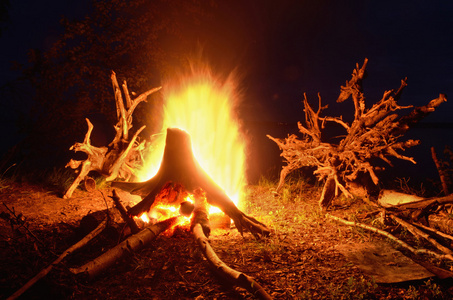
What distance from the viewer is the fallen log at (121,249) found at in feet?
11.0

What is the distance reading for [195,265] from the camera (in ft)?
12.8

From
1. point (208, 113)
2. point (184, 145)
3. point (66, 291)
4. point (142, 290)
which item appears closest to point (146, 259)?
point (142, 290)

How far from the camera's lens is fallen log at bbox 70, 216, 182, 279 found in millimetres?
3365

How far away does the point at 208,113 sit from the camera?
7777 millimetres

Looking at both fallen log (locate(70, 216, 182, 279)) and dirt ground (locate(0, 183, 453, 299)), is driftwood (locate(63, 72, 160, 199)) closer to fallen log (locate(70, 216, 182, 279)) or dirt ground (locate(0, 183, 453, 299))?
dirt ground (locate(0, 183, 453, 299))

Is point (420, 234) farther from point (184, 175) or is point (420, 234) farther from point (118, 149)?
point (118, 149)

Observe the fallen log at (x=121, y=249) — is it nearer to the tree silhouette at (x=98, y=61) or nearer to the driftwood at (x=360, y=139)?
the driftwood at (x=360, y=139)

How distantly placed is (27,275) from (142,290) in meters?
1.35

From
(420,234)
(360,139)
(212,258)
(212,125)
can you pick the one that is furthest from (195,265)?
(360,139)

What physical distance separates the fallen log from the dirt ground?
11 cm

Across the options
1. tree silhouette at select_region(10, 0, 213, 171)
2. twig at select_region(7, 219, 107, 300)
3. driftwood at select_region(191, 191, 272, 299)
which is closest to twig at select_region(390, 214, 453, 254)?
driftwood at select_region(191, 191, 272, 299)

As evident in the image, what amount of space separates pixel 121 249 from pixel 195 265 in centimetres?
107

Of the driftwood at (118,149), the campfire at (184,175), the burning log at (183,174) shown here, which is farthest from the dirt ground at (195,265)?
the driftwood at (118,149)

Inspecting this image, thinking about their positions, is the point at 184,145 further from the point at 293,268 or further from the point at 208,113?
the point at 293,268
